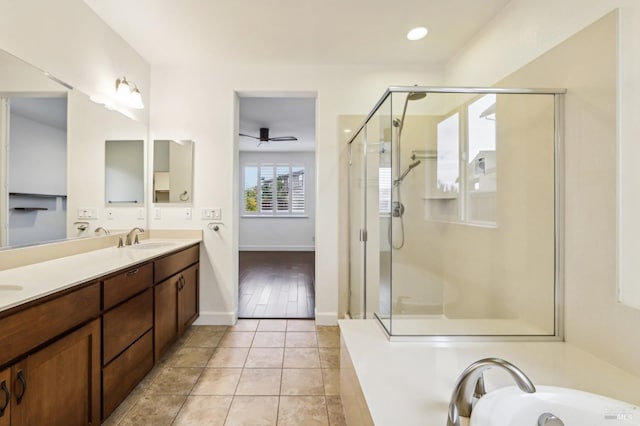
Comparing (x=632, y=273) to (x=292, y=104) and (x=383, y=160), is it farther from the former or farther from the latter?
(x=292, y=104)

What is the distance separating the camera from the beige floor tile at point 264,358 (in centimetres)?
214

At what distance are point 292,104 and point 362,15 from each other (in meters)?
2.10

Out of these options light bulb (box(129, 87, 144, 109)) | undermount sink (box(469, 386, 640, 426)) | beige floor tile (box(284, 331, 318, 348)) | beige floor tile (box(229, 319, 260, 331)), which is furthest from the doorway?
undermount sink (box(469, 386, 640, 426))

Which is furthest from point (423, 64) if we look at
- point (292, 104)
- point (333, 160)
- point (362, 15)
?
point (292, 104)

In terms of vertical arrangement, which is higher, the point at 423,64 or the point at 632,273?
the point at 423,64

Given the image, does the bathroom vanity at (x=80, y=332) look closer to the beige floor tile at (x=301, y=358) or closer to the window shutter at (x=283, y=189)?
the beige floor tile at (x=301, y=358)

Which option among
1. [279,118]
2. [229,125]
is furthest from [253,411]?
[279,118]

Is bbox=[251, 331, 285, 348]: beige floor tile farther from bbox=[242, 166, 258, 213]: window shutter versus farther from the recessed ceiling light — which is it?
bbox=[242, 166, 258, 213]: window shutter

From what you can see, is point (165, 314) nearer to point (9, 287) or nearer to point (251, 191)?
point (9, 287)

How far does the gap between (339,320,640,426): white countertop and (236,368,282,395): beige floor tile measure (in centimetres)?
69

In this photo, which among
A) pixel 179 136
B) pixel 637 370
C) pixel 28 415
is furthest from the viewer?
pixel 179 136

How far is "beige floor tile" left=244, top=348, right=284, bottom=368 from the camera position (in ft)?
7.04

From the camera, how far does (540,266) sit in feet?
5.49

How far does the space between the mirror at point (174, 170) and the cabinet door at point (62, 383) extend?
5.38ft
